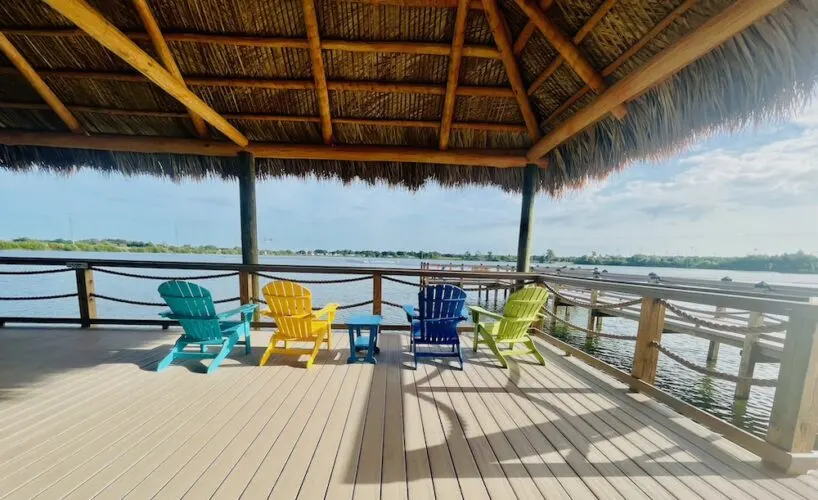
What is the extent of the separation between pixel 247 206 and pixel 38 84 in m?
2.70

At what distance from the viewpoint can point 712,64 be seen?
2.58 metres

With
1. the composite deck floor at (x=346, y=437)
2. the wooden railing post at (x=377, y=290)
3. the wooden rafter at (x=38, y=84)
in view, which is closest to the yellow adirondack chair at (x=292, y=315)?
the composite deck floor at (x=346, y=437)

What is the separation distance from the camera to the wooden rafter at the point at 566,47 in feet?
9.30

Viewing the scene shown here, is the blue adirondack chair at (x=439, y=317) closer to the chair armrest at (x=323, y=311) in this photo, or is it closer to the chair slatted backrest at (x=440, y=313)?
the chair slatted backrest at (x=440, y=313)

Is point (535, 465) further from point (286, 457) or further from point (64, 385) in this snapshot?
point (64, 385)

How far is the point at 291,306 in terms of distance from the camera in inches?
108

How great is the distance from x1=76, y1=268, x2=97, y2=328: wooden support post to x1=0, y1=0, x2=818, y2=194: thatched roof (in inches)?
81.5

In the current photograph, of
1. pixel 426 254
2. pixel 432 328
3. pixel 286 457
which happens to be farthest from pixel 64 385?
pixel 426 254

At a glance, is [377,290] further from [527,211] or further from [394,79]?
[394,79]

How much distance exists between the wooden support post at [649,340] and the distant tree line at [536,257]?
14689 millimetres

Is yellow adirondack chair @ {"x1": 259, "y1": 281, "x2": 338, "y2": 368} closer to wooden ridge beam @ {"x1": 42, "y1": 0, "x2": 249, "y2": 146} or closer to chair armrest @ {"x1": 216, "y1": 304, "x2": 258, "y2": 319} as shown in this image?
chair armrest @ {"x1": 216, "y1": 304, "x2": 258, "y2": 319}

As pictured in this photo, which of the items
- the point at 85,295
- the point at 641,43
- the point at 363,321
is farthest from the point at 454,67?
the point at 85,295

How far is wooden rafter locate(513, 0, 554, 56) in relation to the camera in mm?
2898

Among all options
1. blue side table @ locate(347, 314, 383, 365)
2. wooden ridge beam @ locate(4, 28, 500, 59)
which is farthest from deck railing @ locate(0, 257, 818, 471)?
wooden ridge beam @ locate(4, 28, 500, 59)
